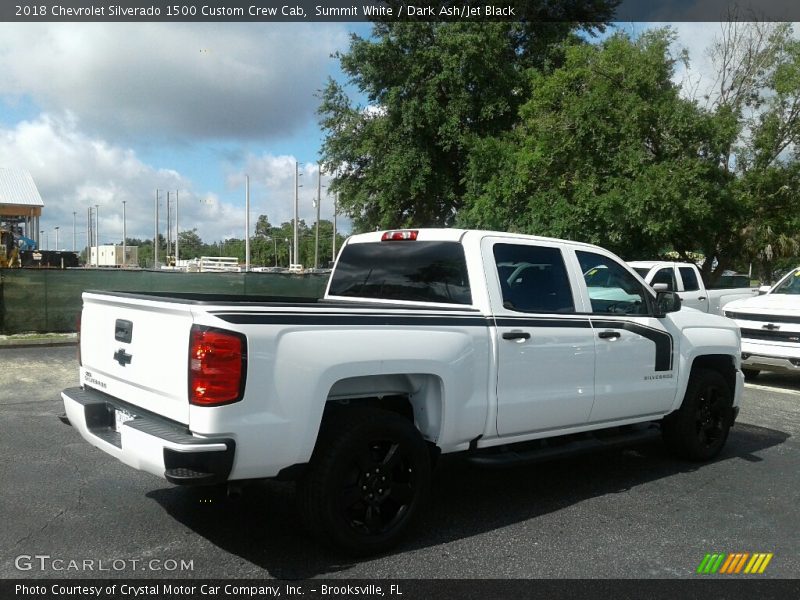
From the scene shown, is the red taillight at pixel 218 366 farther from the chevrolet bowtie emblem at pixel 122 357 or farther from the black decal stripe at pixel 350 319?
the chevrolet bowtie emblem at pixel 122 357

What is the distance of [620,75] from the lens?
18516 mm

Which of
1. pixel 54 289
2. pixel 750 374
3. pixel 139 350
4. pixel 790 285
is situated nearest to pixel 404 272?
pixel 139 350

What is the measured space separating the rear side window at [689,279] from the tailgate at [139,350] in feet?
44.4

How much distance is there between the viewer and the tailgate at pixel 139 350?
3.68 meters

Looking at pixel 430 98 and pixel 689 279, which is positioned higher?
pixel 430 98

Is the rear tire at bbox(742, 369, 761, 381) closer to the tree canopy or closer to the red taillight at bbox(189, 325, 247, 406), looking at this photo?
the tree canopy

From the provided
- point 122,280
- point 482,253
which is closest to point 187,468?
point 482,253

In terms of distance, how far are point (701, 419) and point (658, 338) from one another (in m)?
1.09

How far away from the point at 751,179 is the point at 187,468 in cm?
1994

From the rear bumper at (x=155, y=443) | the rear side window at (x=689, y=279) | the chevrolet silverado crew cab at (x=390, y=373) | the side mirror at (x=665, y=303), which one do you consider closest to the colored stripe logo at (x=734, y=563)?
the chevrolet silverado crew cab at (x=390, y=373)

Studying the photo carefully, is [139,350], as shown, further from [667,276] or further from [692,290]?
[692,290]

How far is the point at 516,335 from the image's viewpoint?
4.70 meters

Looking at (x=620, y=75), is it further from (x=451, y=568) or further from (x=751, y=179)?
(x=451, y=568)

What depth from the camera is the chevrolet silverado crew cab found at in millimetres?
3604
